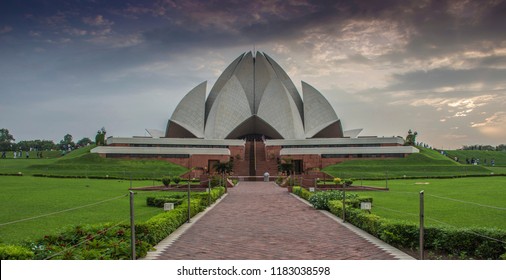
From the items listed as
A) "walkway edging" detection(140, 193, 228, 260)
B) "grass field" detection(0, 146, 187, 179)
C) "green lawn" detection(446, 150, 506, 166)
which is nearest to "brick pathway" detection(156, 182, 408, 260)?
"walkway edging" detection(140, 193, 228, 260)

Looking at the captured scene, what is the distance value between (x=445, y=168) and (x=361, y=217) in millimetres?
21687

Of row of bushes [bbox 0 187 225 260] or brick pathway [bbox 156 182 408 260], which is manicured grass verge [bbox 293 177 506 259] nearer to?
brick pathway [bbox 156 182 408 260]

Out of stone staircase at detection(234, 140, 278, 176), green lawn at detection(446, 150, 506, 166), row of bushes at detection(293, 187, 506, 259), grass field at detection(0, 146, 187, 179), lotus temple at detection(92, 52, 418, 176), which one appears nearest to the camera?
row of bushes at detection(293, 187, 506, 259)

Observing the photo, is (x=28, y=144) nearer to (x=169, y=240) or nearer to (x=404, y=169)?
(x=404, y=169)

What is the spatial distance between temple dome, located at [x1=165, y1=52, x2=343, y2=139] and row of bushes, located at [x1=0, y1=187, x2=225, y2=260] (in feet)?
110

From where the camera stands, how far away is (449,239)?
479 cm

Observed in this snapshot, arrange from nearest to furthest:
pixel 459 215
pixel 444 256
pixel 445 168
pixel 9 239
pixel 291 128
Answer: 1. pixel 444 256
2. pixel 9 239
3. pixel 459 215
4. pixel 445 168
5. pixel 291 128

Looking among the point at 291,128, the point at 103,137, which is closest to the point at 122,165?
the point at 103,137

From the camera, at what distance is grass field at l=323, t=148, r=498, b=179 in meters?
24.3

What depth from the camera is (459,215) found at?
26.1 feet

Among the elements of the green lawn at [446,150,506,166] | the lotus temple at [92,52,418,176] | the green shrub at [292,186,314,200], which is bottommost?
the green shrub at [292,186,314,200]

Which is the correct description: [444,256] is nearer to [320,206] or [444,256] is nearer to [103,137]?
[320,206]

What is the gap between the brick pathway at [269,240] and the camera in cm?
472

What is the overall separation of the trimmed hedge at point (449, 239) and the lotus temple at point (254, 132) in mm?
23976
